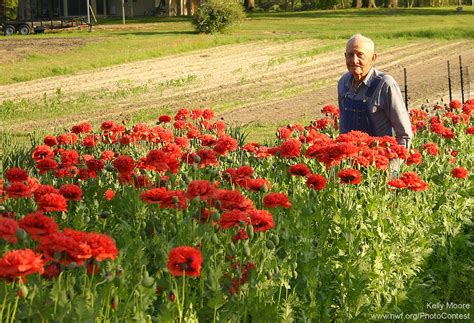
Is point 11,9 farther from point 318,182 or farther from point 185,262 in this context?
point 185,262

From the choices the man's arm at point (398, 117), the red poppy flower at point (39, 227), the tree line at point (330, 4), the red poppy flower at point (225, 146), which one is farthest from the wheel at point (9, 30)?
the red poppy flower at point (39, 227)

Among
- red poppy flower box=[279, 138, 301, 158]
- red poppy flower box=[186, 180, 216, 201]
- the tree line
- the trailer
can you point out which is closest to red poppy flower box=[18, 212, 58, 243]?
red poppy flower box=[186, 180, 216, 201]

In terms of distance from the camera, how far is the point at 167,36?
130ft

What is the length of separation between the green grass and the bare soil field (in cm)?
102

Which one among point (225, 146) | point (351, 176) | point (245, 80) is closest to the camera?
point (351, 176)

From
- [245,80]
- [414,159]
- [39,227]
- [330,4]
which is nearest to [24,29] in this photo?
[245,80]

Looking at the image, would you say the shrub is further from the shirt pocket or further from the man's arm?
the man's arm

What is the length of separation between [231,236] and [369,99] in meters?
2.79

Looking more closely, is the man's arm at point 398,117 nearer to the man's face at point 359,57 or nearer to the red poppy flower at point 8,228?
the man's face at point 359,57

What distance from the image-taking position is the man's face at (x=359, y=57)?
7.55m

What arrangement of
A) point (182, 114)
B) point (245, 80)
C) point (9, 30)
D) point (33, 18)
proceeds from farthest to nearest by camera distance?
point (33, 18) → point (9, 30) → point (245, 80) → point (182, 114)

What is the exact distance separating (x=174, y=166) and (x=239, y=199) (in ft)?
3.83

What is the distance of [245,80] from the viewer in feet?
83.5

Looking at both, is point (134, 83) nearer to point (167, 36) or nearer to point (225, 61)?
point (225, 61)
